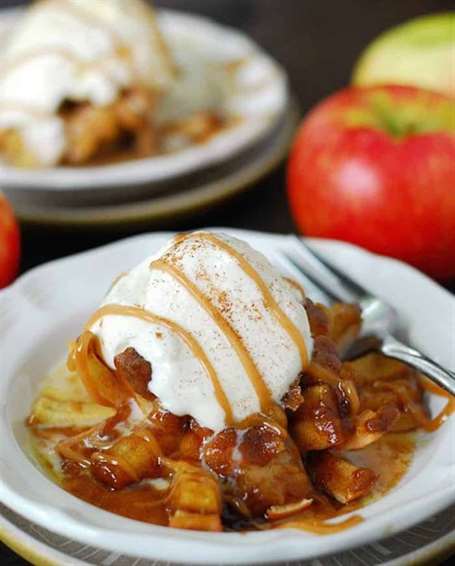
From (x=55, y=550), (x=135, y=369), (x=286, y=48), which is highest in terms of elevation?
(x=135, y=369)

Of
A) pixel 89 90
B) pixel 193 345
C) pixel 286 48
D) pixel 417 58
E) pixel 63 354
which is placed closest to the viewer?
pixel 193 345

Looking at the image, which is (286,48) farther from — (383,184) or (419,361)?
(419,361)

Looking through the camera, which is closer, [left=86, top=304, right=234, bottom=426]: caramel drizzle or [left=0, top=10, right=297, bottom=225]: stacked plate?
[left=86, top=304, right=234, bottom=426]: caramel drizzle

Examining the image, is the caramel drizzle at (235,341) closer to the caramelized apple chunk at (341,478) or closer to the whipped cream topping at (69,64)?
the caramelized apple chunk at (341,478)

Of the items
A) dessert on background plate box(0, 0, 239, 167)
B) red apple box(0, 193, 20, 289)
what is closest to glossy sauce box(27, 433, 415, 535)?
red apple box(0, 193, 20, 289)

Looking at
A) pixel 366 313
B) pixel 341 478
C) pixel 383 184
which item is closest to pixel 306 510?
pixel 341 478

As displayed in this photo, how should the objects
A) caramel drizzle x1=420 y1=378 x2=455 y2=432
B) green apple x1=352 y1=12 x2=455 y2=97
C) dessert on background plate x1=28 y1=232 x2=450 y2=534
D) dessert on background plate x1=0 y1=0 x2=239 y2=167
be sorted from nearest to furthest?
dessert on background plate x1=28 y1=232 x2=450 y2=534 → caramel drizzle x1=420 y1=378 x2=455 y2=432 → dessert on background plate x1=0 y1=0 x2=239 y2=167 → green apple x1=352 y1=12 x2=455 y2=97

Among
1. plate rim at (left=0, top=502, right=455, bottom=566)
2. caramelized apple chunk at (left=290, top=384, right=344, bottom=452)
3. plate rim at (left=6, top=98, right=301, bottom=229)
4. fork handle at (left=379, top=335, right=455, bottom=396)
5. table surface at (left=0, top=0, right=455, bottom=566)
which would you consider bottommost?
table surface at (left=0, top=0, right=455, bottom=566)

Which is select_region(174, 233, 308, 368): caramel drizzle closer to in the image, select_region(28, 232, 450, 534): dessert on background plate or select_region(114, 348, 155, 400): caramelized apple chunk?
select_region(28, 232, 450, 534): dessert on background plate
